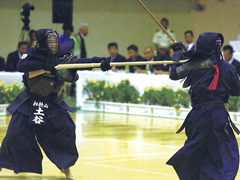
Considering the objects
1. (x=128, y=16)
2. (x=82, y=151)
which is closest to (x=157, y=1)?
(x=128, y=16)

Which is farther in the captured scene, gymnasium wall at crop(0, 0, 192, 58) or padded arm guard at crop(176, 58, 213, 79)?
gymnasium wall at crop(0, 0, 192, 58)

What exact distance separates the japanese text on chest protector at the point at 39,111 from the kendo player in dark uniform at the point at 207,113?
1.57m

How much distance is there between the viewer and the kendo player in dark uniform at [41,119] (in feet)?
23.7

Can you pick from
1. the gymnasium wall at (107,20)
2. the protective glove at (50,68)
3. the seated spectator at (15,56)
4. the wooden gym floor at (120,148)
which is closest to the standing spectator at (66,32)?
the seated spectator at (15,56)

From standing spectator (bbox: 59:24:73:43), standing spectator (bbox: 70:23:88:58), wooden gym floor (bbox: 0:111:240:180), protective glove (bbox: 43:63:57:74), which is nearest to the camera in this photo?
protective glove (bbox: 43:63:57:74)

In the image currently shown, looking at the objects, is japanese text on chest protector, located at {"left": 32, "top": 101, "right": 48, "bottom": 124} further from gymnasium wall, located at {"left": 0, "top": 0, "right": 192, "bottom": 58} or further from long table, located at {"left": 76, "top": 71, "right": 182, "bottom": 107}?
gymnasium wall, located at {"left": 0, "top": 0, "right": 192, "bottom": 58}

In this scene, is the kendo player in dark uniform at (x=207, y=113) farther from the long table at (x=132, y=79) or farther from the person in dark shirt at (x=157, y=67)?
the person in dark shirt at (x=157, y=67)

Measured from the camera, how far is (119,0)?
769 inches

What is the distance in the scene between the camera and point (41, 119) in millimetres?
7262

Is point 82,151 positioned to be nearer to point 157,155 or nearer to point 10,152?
point 157,155

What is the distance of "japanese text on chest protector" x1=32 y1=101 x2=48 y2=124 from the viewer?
7.25 metres

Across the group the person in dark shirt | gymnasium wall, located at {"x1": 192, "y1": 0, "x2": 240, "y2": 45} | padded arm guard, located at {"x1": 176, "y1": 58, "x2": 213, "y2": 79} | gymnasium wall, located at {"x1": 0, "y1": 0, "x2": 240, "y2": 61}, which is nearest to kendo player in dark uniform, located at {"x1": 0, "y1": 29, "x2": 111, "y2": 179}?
padded arm guard, located at {"x1": 176, "y1": 58, "x2": 213, "y2": 79}

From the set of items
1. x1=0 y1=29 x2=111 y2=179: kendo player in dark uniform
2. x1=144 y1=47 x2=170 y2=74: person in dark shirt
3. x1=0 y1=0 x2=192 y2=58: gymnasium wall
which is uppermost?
x1=0 y1=0 x2=192 y2=58: gymnasium wall

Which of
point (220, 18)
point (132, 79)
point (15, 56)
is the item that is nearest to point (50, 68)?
point (132, 79)
